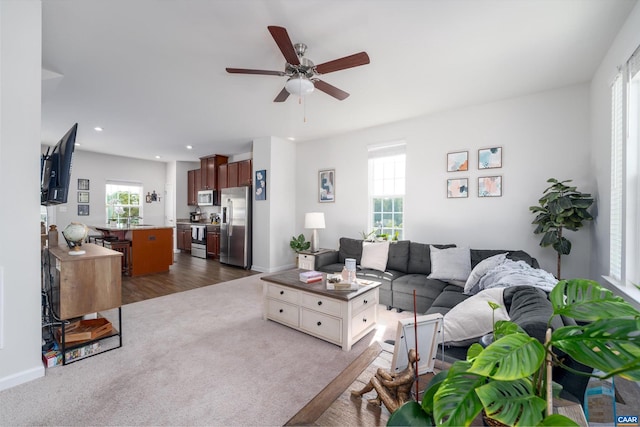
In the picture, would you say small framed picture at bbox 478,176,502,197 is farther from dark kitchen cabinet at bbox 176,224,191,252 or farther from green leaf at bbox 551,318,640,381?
dark kitchen cabinet at bbox 176,224,191,252

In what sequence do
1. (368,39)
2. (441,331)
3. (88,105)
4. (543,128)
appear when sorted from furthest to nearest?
(88,105)
(543,128)
(368,39)
(441,331)

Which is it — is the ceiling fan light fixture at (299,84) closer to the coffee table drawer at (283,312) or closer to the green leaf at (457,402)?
the coffee table drawer at (283,312)

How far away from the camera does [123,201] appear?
7508mm

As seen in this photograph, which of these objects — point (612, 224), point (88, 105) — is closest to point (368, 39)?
point (612, 224)

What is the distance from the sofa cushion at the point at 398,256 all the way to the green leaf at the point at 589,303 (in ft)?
10.4

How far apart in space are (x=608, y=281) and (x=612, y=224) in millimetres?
520

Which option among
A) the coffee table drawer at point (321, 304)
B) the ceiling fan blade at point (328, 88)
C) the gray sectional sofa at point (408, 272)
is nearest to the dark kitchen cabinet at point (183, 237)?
the gray sectional sofa at point (408, 272)

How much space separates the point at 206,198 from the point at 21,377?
5709 mm

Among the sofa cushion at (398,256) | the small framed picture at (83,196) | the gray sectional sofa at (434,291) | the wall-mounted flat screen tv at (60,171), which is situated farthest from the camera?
the small framed picture at (83,196)

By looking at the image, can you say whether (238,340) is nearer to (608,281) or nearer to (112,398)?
(112,398)

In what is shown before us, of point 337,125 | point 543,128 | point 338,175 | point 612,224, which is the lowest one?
point 612,224

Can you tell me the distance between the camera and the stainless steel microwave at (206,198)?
23.4 feet

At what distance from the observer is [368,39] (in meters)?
2.31

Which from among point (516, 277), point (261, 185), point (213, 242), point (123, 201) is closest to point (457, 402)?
point (516, 277)
